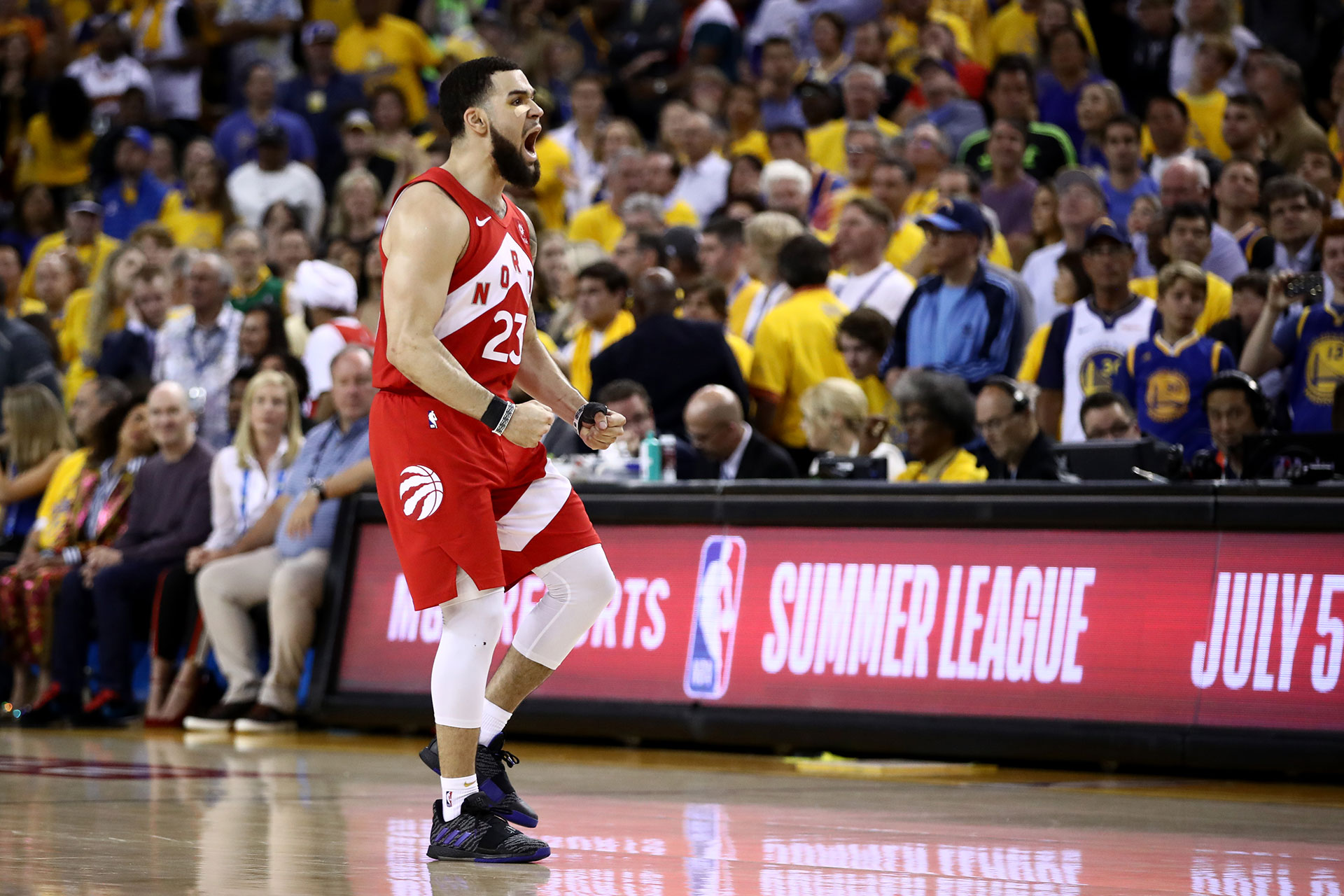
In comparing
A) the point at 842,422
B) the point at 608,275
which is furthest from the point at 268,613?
the point at 842,422

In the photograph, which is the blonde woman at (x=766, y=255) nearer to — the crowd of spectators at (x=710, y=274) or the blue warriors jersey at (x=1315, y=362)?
the crowd of spectators at (x=710, y=274)

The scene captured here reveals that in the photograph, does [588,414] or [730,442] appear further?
[730,442]

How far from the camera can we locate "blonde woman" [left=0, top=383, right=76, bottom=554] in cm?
1194

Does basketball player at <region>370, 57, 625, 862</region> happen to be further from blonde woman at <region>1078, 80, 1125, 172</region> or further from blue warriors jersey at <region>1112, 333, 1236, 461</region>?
blonde woman at <region>1078, 80, 1125, 172</region>

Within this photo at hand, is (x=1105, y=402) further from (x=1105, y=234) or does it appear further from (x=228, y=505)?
(x=228, y=505)

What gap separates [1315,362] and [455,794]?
5.77 m

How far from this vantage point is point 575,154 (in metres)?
15.2

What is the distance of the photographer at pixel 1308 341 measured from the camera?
891cm

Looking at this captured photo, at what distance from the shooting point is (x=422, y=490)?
4.98m

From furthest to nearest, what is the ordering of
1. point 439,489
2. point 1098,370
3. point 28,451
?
point 28,451, point 1098,370, point 439,489

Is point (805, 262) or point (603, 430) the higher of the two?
point (805, 262)

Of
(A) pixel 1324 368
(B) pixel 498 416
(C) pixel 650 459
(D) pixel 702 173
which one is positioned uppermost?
(D) pixel 702 173

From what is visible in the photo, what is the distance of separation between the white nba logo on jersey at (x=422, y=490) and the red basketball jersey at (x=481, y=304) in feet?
0.80

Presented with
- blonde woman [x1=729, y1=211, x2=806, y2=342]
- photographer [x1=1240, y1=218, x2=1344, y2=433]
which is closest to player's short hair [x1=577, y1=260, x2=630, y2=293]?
blonde woman [x1=729, y1=211, x2=806, y2=342]
